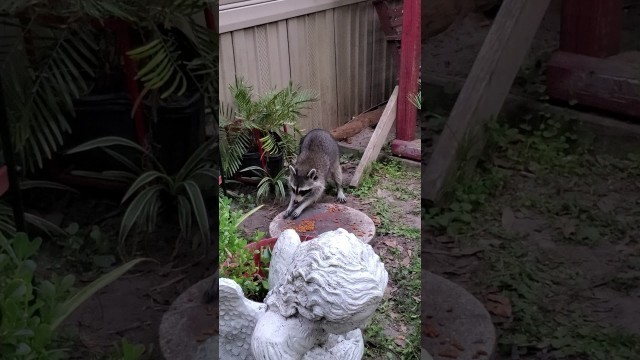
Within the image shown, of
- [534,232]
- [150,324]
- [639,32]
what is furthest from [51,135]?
[639,32]

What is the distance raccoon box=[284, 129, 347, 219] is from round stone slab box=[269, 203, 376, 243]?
0.16 ft

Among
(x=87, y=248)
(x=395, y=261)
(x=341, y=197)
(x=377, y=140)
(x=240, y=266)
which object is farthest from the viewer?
(x=377, y=140)

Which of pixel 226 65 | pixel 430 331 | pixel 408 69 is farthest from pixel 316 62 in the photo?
pixel 430 331

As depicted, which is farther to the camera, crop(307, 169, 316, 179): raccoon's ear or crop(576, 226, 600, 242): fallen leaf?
crop(307, 169, 316, 179): raccoon's ear

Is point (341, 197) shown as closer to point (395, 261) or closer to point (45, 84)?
point (395, 261)

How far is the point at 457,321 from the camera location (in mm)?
1208

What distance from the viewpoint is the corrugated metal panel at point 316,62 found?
4180 millimetres

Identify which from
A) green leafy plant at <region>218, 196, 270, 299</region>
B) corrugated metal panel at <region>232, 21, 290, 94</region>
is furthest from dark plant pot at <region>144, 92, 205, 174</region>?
corrugated metal panel at <region>232, 21, 290, 94</region>

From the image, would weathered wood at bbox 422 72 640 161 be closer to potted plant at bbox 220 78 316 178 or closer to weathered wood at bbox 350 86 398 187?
potted plant at bbox 220 78 316 178

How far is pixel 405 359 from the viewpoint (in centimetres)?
242

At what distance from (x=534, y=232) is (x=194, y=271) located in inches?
22.6

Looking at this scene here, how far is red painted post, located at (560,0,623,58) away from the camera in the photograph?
3.42 feet

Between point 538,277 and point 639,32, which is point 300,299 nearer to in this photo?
point 538,277

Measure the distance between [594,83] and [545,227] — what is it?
0.82 feet
